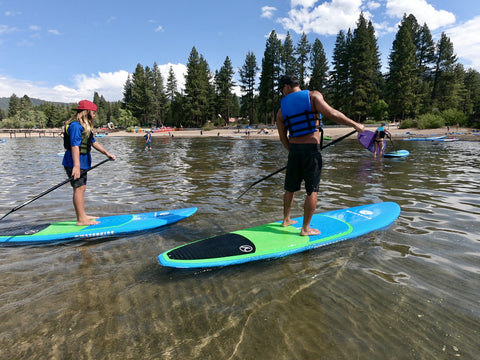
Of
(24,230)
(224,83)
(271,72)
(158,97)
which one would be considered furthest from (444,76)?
(158,97)

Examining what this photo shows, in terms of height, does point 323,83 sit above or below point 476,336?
above

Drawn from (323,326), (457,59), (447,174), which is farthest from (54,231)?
(457,59)

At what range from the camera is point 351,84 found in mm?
55156

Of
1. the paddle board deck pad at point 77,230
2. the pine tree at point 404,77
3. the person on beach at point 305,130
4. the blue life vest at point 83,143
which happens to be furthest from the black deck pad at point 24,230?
the pine tree at point 404,77

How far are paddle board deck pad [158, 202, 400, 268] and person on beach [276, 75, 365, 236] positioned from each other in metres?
0.33

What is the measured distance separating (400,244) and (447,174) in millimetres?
8462

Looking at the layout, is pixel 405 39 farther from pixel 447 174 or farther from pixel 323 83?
pixel 447 174

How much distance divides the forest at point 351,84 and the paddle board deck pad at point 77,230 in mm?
48016

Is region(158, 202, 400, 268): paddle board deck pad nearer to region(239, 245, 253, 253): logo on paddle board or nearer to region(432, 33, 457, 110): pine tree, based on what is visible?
region(239, 245, 253, 253): logo on paddle board

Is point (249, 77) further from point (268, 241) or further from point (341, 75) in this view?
point (268, 241)

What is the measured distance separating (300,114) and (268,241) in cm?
203

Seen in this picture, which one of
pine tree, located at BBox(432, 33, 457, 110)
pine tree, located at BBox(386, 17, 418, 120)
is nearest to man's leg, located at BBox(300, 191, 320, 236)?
pine tree, located at BBox(386, 17, 418, 120)

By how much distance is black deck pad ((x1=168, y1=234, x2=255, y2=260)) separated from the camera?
369cm

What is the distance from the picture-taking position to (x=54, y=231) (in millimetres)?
4988
